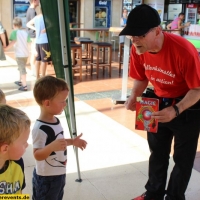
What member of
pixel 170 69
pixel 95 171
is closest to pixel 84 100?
pixel 95 171

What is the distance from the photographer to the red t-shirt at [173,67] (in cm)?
242

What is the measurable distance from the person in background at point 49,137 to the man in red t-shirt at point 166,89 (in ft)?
2.13

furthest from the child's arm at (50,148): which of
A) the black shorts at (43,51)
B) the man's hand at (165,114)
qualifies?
the black shorts at (43,51)

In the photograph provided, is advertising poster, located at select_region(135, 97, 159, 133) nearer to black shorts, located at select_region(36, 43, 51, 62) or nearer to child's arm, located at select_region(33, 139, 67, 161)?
child's arm, located at select_region(33, 139, 67, 161)

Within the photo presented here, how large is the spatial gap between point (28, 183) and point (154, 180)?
49.7 inches

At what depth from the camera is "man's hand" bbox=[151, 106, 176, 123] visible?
8.15 ft

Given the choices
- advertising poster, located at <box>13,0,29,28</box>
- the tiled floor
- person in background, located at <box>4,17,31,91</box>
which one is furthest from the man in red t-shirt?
advertising poster, located at <box>13,0,29,28</box>

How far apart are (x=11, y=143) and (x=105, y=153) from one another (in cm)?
270

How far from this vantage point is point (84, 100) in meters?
6.71

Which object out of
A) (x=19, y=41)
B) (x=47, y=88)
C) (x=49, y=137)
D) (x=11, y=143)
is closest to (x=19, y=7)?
(x=19, y=41)

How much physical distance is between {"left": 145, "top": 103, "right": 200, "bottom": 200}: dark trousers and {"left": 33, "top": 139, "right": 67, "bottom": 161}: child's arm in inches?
40.8

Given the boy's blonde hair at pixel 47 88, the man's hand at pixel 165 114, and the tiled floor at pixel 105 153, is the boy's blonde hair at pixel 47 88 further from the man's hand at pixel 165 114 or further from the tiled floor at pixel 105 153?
the tiled floor at pixel 105 153

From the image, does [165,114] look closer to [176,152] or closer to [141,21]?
[176,152]

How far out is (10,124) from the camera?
1487mm
